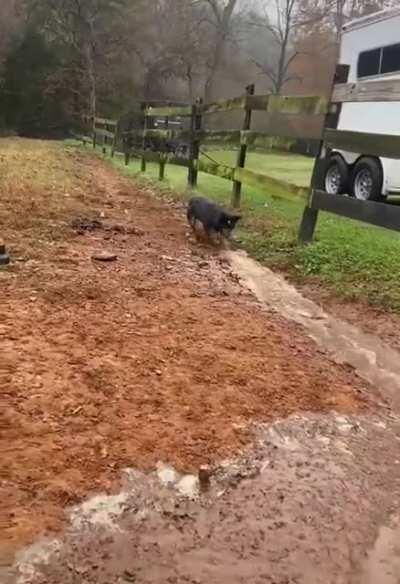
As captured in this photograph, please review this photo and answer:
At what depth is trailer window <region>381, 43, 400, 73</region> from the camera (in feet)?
31.9

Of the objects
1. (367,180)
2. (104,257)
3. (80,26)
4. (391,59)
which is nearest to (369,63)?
(391,59)

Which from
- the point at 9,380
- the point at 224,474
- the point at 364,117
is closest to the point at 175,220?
the point at 364,117

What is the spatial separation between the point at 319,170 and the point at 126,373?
3456 mm

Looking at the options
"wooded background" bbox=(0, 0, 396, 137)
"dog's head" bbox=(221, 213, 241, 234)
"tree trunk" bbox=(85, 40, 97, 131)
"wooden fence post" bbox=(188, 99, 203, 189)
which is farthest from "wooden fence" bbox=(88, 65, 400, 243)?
"wooded background" bbox=(0, 0, 396, 137)

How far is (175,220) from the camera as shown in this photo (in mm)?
7203

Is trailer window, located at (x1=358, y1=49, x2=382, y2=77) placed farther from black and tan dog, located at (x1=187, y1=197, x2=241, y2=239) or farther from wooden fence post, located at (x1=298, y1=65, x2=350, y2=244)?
black and tan dog, located at (x1=187, y1=197, x2=241, y2=239)

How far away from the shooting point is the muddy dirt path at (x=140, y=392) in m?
2.02

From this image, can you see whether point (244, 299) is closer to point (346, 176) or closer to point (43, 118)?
point (346, 176)

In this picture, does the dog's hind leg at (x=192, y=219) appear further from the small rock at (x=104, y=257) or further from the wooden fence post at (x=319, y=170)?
the small rock at (x=104, y=257)

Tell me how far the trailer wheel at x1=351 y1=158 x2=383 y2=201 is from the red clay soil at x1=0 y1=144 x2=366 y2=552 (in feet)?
15.1

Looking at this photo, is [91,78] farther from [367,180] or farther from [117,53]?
[367,180]

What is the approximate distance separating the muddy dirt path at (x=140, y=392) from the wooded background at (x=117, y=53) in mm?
24922

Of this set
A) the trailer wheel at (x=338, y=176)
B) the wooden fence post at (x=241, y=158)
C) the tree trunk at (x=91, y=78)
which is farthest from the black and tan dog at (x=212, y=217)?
the tree trunk at (x=91, y=78)

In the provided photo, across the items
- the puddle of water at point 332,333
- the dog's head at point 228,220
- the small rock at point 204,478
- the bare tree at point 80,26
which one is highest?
the bare tree at point 80,26
